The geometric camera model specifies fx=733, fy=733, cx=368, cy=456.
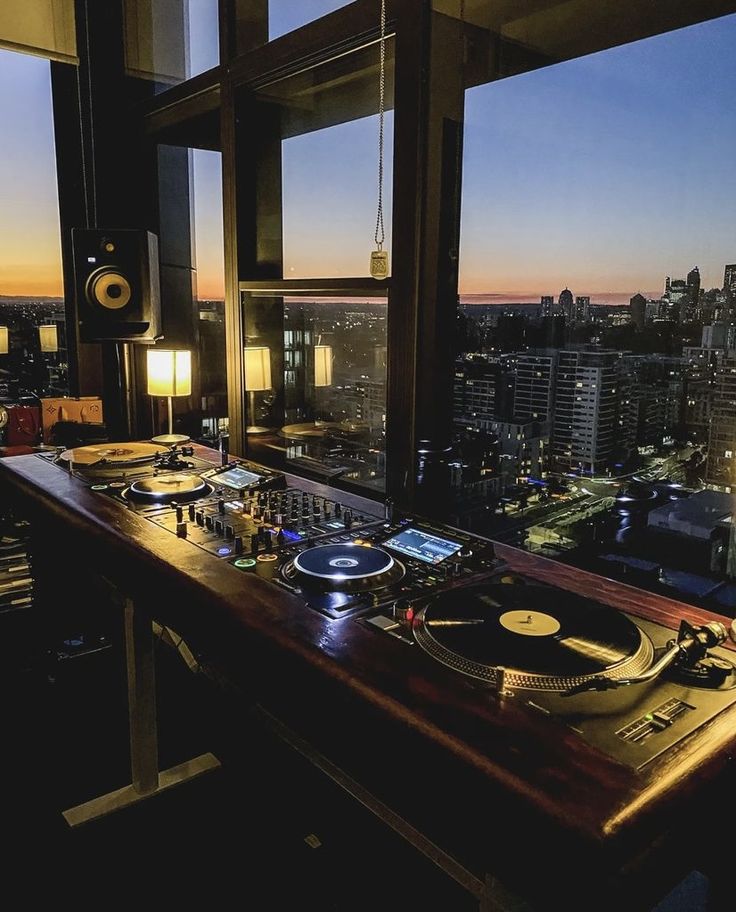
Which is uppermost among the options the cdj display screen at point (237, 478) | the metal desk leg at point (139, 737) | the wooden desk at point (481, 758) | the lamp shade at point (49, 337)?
the lamp shade at point (49, 337)

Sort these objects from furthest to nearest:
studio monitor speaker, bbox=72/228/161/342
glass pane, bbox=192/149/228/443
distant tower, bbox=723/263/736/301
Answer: glass pane, bbox=192/149/228/443 → studio monitor speaker, bbox=72/228/161/342 → distant tower, bbox=723/263/736/301

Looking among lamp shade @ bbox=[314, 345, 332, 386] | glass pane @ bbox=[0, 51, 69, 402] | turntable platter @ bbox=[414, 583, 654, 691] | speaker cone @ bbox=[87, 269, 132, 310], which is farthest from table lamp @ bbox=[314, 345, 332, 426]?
glass pane @ bbox=[0, 51, 69, 402]

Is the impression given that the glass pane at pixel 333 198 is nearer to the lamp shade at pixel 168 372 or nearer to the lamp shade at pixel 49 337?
the lamp shade at pixel 168 372

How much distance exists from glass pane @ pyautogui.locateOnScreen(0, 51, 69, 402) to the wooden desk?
2.80 m

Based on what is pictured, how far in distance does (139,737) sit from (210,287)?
2.12 meters

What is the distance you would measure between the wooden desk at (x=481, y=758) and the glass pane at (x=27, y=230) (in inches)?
110

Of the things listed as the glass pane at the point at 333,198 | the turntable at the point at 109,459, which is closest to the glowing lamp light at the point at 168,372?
the turntable at the point at 109,459

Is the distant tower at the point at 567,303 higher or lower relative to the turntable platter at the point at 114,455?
higher

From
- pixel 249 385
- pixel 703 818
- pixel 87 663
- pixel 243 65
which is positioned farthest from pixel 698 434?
pixel 87 663

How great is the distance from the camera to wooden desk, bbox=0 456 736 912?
0.83m

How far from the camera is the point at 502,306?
2096 millimetres

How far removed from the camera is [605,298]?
1.83m

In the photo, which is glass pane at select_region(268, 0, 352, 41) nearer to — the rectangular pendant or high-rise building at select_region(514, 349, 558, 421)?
the rectangular pendant

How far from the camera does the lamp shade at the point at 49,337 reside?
393 centimetres
